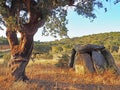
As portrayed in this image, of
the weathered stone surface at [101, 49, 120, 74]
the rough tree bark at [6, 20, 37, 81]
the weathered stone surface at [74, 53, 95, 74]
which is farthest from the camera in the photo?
the weathered stone surface at [74, 53, 95, 74]

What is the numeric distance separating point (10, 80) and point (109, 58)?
886 cm

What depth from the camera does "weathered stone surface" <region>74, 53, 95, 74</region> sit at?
21.1m

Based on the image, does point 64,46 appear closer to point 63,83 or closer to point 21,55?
point 21,55

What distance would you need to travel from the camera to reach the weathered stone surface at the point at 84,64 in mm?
21098

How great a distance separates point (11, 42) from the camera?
1661 centimetres

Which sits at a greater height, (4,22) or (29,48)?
(4,22)

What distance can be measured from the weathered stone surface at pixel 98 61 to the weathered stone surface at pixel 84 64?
29 centimetres

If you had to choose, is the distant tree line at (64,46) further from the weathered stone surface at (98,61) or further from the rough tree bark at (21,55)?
the rough tree bark at (21,55)

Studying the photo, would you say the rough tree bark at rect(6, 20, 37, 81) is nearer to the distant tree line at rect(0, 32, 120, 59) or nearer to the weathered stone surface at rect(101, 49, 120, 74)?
the weathered stone surface at rect(101, 49, 120, 74)

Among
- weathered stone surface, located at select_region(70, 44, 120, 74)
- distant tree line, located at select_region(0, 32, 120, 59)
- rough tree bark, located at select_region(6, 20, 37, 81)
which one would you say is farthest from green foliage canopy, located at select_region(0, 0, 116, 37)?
distant tree line, located at select_region(0, 32, 120, 59)

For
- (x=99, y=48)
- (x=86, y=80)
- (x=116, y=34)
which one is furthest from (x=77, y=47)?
(x=116, y=34)

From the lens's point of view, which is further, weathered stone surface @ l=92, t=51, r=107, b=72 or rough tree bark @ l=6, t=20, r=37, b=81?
weathered stone surface @ l=92, t=51, r=107, b=72

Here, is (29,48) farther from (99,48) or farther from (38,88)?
(99,48)

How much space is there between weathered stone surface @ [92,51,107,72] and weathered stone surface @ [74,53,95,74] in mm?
288
